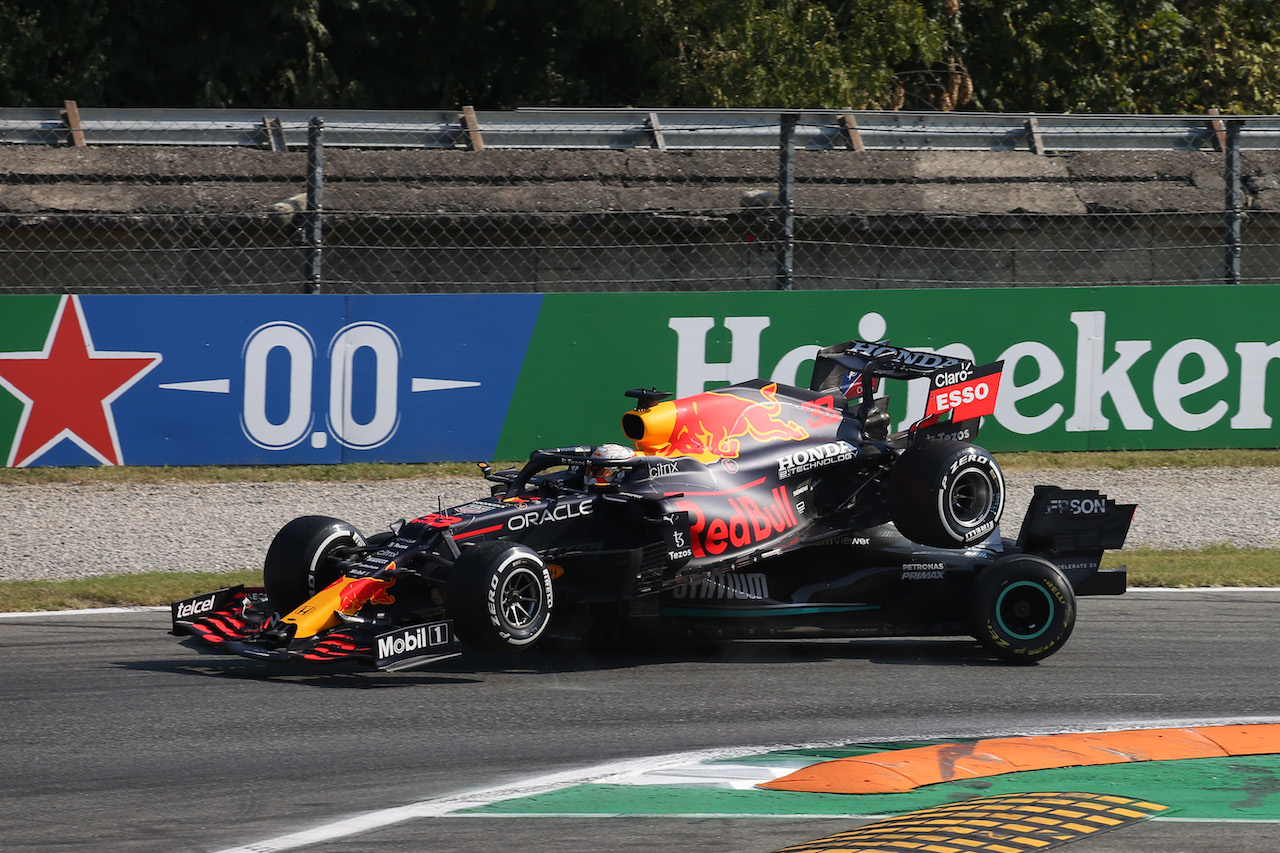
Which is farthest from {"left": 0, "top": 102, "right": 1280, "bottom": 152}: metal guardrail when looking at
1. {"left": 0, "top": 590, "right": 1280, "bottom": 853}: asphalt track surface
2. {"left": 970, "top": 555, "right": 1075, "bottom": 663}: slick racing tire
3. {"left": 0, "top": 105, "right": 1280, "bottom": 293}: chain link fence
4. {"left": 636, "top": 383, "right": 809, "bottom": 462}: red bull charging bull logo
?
{"left": 0, "top": 590, "right": 1280, "bottom": 853}: asphalt track surface

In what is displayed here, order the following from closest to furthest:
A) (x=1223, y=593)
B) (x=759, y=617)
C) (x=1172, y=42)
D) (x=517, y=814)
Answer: (x=517, y=814) → (x=759, y=617) → (x=1223, y=593) → (x=1172, y=42)

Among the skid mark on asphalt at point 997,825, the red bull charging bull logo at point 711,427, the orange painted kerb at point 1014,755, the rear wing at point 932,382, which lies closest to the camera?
the skid mark on asphalt at point 997,825

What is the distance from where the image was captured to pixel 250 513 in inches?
442

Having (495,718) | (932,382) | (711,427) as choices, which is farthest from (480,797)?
(932,382)

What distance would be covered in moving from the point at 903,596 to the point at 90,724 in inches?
152

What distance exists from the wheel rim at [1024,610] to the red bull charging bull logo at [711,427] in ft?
4.25

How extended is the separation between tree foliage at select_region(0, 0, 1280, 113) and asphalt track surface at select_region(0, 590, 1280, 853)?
13435 millimetres

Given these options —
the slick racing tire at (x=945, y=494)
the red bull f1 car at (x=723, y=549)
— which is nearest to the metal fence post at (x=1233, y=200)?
the red bull f1 car at (x=723, y=549)

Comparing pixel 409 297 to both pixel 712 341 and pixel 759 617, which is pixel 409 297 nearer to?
pixel 712 341

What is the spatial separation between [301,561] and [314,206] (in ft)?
17.6

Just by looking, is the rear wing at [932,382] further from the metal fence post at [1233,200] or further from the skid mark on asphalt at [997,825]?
the metal fence post at [1233,200]

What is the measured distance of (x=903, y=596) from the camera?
781 centimetres

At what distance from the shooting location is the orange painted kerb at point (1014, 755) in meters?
5.67

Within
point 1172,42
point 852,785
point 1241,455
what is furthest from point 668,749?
point 1172,42
